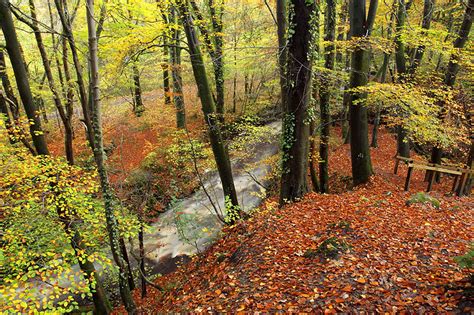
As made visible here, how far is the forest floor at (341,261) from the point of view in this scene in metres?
3.78

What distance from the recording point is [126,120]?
20750 mm

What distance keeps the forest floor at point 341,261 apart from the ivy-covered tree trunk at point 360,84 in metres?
1.87

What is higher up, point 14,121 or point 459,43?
point 459,43

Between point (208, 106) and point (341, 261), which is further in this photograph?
point (208, 106)

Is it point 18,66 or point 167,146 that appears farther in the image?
point 167,146

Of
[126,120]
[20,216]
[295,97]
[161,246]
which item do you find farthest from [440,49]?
[126,120]

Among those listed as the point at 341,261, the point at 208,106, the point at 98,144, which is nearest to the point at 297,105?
the point at 208,106

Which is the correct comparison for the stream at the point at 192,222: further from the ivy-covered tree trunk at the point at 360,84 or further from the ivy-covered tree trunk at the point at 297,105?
the ivy-covered tree trunk at the point at 360,84

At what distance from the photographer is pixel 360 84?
9.42 m

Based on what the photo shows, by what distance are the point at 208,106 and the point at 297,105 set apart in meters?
2.84

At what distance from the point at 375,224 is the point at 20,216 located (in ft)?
27.8

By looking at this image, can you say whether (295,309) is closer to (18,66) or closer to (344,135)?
(18,66)

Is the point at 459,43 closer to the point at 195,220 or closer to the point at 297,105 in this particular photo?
the point at 297,105

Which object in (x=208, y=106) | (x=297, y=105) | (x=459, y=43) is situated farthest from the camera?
(x=459, y=43)
